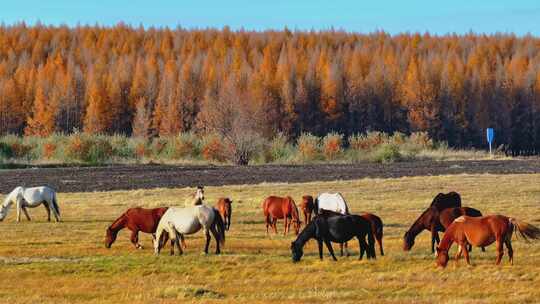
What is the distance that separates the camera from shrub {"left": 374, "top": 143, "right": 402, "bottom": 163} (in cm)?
7344

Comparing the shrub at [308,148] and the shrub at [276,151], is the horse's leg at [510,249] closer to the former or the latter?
the shrub at [276,151]

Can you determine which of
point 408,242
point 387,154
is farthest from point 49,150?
point 408,242

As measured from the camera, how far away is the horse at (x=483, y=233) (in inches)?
701

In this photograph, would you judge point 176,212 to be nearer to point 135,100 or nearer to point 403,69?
point 135,100

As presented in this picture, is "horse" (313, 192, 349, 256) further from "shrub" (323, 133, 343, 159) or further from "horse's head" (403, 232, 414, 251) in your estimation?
"shrub" (323, 133, 343, 159)

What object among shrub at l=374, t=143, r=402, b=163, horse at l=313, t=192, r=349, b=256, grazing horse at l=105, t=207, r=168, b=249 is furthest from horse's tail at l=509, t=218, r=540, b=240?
shrub at l=374, t=143, r=402, b=163

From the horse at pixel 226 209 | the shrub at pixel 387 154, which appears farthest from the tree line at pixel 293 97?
the horse at pixel 226 209

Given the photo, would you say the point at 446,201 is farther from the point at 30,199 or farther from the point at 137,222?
the point at 30,199

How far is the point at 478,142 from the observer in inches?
4107

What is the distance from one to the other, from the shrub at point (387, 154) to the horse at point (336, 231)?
53.7 metres

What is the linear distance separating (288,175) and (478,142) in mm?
54487

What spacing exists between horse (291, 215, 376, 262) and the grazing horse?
3998 mm

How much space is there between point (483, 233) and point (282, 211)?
25.5ft

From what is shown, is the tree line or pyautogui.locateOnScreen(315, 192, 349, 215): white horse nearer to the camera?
pyautogui.locateOnScreen(315, 192, 349, 215): white horse
